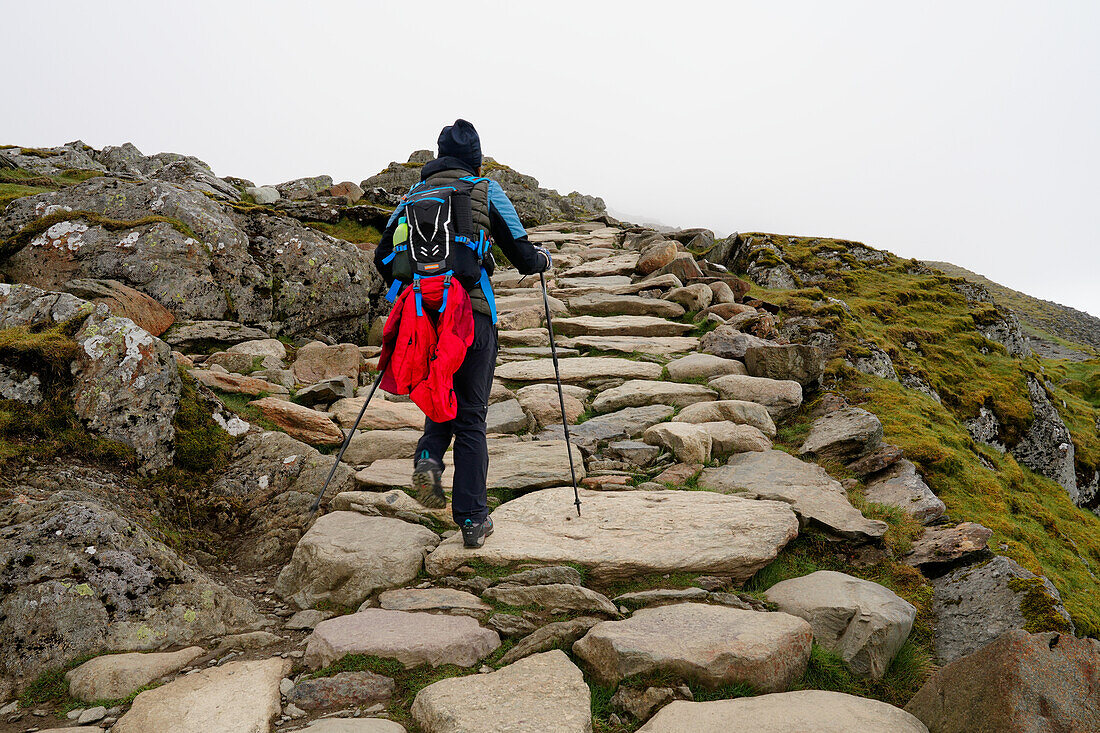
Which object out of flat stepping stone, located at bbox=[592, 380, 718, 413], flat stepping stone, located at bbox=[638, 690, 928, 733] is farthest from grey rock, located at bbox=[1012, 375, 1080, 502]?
flat stepping stone, located at bbox=[638, 690, 928, 733]

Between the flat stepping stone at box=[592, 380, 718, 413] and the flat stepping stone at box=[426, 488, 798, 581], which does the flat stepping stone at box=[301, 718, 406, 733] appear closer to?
the flat stepping stone at box=[426, 488, 798, 581]

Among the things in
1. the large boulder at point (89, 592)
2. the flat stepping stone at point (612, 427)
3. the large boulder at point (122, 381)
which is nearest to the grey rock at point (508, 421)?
the flat stepping stone at point (612, 427)

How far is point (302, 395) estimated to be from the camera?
10266 mm

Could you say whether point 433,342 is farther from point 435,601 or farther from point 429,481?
point 435,601

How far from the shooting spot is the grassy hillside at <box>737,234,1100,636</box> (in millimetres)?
8055

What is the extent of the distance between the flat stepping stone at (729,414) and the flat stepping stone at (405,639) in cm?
569

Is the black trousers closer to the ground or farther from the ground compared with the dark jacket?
closer to the ground

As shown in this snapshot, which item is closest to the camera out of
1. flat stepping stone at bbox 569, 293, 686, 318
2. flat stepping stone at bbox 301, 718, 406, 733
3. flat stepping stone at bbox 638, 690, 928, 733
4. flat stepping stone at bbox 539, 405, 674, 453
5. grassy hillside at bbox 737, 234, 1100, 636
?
flat stepping stone at bbox 638, 690, 928, 733

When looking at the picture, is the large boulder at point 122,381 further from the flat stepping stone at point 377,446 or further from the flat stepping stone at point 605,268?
the flat stepping stone at point 605,268

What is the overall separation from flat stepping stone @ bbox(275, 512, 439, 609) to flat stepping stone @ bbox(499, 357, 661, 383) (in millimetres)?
6134

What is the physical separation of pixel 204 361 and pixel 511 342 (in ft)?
22.3

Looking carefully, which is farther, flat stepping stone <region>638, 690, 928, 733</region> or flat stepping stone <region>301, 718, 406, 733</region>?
flat stepping stone <region>301, 718, 406, 733</region>

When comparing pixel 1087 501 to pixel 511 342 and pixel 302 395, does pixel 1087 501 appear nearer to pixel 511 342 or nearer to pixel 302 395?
pixel 511 342

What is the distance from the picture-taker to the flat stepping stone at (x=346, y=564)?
573cm
